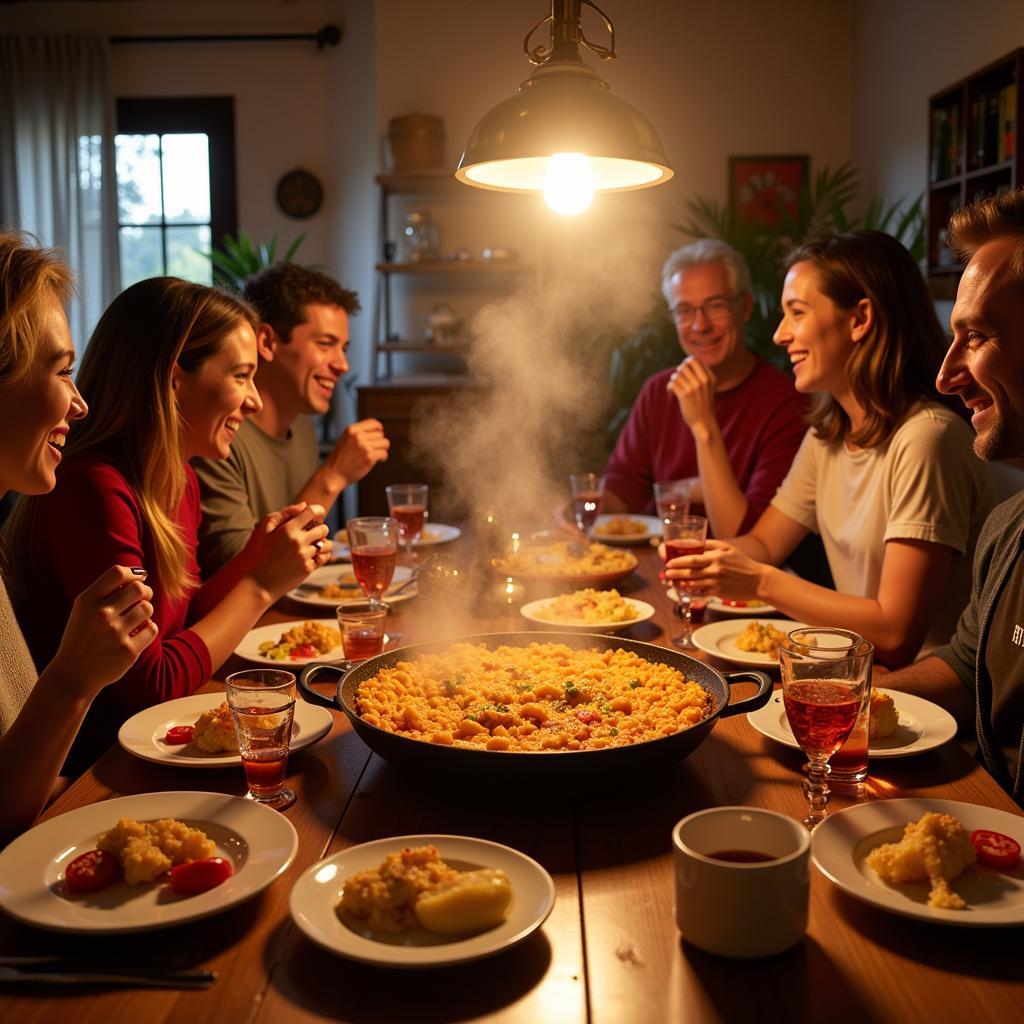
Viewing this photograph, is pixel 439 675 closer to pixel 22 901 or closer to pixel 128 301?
pixel 22 901

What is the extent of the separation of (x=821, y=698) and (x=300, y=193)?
6.09 m

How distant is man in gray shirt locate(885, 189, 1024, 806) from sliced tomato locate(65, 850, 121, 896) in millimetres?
1179

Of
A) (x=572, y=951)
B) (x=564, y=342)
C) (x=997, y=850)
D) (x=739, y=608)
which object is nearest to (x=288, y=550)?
(x=739, y=608)

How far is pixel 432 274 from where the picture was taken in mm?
6188

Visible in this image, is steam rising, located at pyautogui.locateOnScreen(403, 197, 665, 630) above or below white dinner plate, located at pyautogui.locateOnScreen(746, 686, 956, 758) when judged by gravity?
above

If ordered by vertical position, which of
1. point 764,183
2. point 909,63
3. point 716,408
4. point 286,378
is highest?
point 909,63

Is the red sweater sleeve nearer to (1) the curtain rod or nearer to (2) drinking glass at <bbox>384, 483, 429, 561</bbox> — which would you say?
(2) drinking glass at <bbox>384, 483, 429, 561</bbox>

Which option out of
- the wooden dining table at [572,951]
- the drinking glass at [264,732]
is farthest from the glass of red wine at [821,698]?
the drinking glass at [264,732]

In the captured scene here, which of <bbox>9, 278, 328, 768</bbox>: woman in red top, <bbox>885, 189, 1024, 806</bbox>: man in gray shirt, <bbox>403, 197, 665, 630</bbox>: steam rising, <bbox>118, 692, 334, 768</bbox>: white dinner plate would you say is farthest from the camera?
<bbox>403, 197, 665, 630</bbox>: steam rising

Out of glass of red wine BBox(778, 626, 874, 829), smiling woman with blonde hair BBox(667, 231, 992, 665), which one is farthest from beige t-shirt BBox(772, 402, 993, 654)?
glass of red wine BBox(778, 626, 874, 829)

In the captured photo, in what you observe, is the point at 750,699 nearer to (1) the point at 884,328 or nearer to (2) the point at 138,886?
(2) the point at 138,886

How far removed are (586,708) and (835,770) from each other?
32 cm

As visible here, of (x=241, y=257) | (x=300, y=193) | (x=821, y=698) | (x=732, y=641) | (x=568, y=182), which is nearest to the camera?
(x=821, y=698)

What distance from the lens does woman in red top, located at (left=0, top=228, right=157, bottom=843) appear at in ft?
4.32
